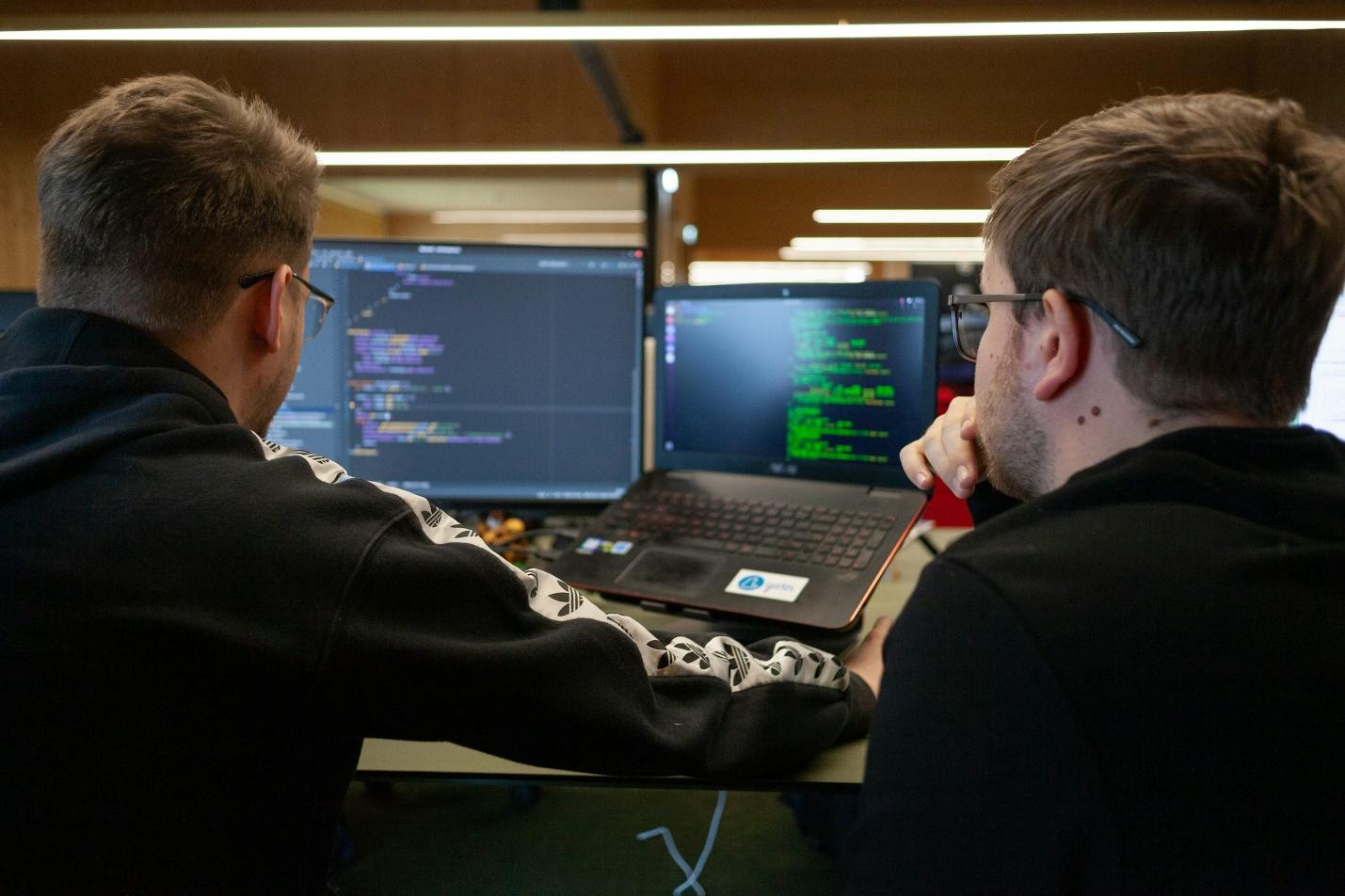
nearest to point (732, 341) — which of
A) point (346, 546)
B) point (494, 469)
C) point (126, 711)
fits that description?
point (494, 469)

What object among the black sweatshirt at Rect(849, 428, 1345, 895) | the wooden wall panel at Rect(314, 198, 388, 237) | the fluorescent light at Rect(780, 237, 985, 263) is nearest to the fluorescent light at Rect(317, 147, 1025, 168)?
the black sweatshirt at Rect(849, 428, 1345, 895)

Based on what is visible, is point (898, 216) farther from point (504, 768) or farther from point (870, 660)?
point (504, 768)

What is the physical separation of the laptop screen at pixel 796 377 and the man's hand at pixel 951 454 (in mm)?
109

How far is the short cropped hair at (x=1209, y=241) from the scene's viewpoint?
21.3 inches

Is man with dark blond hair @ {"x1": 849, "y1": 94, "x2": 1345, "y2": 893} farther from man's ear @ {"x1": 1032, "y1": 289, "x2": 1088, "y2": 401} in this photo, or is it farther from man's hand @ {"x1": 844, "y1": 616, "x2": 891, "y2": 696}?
man's hand @ {"x1": 844, "y1": 616, "x2": 891, "y2": 696}

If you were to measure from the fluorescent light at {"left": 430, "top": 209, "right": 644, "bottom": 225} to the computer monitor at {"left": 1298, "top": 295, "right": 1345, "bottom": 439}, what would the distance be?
7216 millimetres

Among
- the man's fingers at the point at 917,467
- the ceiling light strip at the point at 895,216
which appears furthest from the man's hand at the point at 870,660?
the ceiling light strip at the point at 895,216

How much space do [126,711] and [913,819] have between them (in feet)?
1.59

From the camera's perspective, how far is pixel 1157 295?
22.2 inches

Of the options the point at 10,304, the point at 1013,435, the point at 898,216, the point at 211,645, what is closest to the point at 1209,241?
the point at 1013,435

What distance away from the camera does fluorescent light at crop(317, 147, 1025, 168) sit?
270cm

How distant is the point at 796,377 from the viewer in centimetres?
121

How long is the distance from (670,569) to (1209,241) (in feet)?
2.24

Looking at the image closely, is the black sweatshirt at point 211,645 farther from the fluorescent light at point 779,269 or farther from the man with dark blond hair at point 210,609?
the fluorescent light at point 779,269
